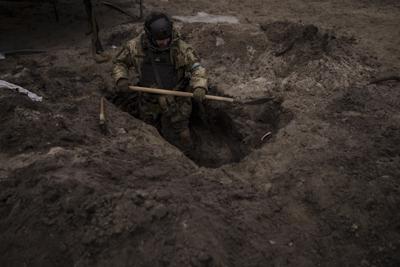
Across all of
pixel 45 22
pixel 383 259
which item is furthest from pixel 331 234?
pixel 45 22

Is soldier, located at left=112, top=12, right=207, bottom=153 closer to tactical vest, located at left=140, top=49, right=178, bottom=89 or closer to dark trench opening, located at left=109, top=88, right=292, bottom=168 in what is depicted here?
tactical vest, located at left=140, top=49, right=178, bottom=89

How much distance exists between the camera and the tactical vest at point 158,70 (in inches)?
200

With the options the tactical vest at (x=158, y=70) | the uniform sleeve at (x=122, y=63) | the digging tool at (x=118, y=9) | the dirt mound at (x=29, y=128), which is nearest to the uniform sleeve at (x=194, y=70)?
the tactical vest at (x=158, y=70)

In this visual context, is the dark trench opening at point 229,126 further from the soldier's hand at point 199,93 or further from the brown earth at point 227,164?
the soldier's hand at point 199,93

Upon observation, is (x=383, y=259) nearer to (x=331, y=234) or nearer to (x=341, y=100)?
(x=331, y=234)

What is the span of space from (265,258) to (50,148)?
238 centimetres

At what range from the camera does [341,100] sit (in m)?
5.16

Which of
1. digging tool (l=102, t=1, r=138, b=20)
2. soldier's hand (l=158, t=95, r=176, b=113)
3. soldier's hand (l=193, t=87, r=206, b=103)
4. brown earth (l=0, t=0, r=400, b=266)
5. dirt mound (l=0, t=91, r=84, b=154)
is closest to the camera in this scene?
brown earth (l=0, t=0, r=400, b=266)

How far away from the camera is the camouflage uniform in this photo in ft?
16.5

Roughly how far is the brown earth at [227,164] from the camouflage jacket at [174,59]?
1.75 ft

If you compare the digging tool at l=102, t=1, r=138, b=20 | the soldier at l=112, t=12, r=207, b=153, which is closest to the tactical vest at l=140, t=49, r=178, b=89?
the soldier at l=112, t=12, r=207, b=153

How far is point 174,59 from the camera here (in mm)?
5148

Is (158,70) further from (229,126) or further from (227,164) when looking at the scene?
(227,164)

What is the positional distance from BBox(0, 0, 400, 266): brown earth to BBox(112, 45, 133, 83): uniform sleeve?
45cm
